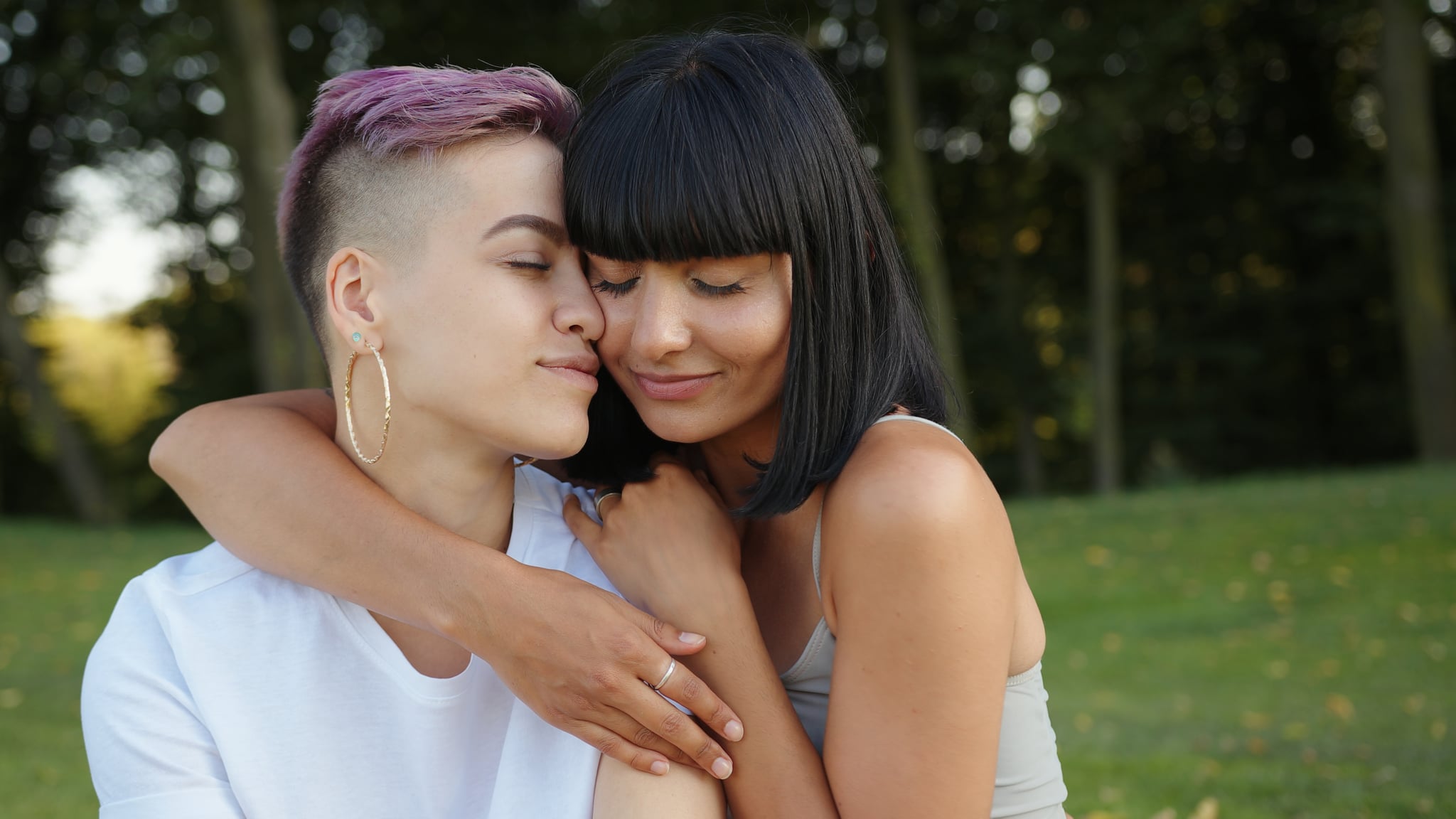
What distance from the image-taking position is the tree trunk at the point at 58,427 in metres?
17.0

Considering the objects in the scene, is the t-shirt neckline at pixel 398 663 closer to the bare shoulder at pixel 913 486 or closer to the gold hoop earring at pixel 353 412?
the gold hoop earring at pixel 353 412

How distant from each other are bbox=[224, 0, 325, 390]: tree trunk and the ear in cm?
885

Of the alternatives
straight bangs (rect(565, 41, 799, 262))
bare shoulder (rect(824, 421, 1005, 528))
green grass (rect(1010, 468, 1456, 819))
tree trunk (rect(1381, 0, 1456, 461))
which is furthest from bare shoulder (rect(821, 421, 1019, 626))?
tree trunk (rect(1381, 0, 1456, 461))

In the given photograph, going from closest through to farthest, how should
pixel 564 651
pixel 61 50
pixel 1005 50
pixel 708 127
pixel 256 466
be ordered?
1. pixel 564 651
2. pixel 708 127
3. pixel 256 466
4. pixel 1005 50
5. pixel 61 50

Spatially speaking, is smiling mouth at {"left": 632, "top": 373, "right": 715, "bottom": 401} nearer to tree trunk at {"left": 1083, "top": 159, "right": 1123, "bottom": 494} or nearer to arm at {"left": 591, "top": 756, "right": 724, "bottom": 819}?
arm at {"left": 591, "top": 756, "right": 724, "bottom": 819}

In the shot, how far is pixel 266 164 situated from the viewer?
12492 mm

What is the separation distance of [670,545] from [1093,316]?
1749cm

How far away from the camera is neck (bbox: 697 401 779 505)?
2803 mm

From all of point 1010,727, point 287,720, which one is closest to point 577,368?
point 287,720

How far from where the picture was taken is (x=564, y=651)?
2.17 metres

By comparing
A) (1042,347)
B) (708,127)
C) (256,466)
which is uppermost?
(708,127)

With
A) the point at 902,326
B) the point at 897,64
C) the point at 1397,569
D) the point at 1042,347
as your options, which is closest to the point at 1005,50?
the point at 897,64

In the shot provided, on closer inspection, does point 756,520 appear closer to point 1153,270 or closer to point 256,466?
point 256,466

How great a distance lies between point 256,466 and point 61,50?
19693mm
